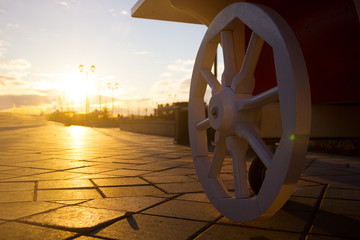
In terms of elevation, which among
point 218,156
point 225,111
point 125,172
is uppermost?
point 225,111

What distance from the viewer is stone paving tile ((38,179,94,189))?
2.90 meters

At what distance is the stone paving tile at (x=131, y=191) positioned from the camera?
2.60 metres

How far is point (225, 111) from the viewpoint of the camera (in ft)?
5.53

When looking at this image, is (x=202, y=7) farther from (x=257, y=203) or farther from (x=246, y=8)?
(x=257, y=203)

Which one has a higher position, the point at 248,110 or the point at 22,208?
the point at 248,110

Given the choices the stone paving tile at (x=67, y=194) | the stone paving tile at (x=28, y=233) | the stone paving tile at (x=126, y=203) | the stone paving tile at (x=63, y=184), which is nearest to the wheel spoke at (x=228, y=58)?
the stone paving tile at (x=126, y=203)

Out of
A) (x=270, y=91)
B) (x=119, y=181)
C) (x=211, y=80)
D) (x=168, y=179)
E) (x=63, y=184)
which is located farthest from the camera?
(x=168, y=179)

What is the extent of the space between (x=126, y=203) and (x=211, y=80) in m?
1.07

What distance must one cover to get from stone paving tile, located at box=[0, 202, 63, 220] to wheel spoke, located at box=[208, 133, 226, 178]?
1.09 meters

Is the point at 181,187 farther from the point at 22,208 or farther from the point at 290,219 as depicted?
the point at 22,208

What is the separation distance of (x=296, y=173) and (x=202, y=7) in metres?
1.55

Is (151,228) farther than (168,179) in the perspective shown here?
No

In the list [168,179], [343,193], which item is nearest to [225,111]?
[343,193]

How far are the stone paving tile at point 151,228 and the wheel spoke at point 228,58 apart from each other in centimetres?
82
